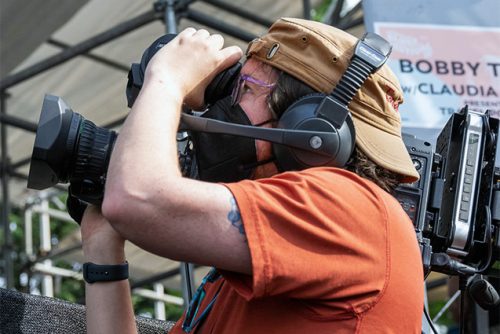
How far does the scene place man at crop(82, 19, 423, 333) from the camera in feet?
5.14

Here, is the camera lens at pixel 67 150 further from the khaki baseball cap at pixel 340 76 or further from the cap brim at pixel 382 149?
the cap brim at pixel 382 149

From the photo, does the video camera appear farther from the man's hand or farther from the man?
the man's hand

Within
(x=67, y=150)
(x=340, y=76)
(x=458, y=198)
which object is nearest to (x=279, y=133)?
(x=340, y=76)

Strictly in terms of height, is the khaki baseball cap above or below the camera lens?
above

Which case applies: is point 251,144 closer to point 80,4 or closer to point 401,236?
point 401,236

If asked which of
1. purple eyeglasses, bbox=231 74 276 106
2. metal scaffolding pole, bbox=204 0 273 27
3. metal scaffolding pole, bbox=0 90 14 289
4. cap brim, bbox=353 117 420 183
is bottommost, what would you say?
metal scaffolding pole, bbox=0 90 14 289

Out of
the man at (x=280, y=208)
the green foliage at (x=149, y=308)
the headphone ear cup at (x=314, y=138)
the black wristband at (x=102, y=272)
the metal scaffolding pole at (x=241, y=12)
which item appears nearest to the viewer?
the man at (x=280, y=208)

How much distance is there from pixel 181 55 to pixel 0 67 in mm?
4909

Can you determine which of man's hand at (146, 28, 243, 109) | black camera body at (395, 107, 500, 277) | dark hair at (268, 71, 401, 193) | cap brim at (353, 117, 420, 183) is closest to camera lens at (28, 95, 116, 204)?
man's hand at (146, 28, 243, 109)

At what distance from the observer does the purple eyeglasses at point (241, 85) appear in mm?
1867

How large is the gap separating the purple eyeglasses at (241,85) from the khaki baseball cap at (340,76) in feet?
0.14

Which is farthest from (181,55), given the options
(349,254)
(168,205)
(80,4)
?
(80,4)

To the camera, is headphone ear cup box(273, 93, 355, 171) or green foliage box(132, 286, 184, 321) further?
green foliage box(132, 286, 184, 321)

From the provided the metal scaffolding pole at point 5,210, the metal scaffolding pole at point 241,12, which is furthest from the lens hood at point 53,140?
the metal scaffolding pole at point 5,210
